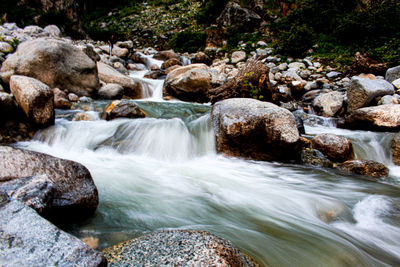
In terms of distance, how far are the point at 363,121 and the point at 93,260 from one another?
7649 mm

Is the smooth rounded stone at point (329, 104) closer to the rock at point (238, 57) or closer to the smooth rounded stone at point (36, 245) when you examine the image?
the rock at point (238, 57)

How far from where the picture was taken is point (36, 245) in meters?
1.14

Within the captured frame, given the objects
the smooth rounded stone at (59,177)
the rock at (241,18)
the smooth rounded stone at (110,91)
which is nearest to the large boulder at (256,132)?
the smooth rounded stone at (59,177)

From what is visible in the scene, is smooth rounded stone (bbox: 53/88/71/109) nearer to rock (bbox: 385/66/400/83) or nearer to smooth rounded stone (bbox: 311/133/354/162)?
smooth rounded stone (bbox: 311/133/354/162)

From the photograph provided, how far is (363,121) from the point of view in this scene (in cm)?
646

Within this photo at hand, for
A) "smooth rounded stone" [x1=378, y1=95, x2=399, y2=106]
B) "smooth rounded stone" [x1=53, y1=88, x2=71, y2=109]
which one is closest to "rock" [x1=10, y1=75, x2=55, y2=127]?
"smooth rounded stone" [x1=53, y1=88, x2=71, y2=109]

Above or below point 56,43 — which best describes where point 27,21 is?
above

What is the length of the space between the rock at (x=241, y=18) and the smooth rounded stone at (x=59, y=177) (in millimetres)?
20338

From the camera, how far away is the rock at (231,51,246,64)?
1555 centimetres

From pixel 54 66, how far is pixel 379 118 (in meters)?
10.3

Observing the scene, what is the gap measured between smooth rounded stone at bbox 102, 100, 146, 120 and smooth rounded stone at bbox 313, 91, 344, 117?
661cm

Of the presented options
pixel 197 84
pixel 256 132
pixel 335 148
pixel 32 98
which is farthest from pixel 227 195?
pixel 197 84

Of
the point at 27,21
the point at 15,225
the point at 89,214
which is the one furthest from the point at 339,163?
the point at 27,21

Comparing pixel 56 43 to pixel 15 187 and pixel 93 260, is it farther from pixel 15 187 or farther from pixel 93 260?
pixel 93 260
